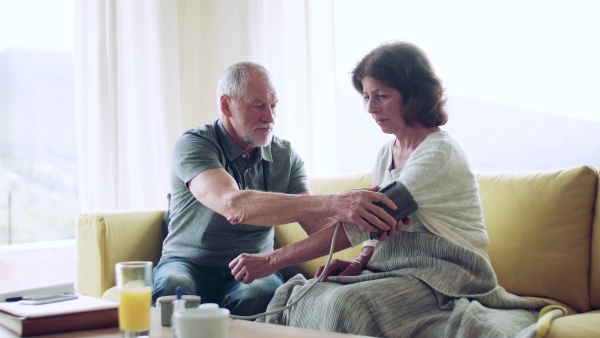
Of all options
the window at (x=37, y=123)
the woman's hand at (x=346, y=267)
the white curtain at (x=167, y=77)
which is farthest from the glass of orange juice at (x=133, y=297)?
the window at (x=37, y=123)

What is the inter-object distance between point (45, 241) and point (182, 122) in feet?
3.28

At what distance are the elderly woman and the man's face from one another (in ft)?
1.23

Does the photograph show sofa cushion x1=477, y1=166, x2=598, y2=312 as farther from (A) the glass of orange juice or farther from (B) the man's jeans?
(A) the glass of orange juice

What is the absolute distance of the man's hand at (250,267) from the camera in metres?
1.78

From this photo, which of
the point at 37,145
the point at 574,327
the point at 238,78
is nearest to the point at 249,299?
the point at 238,78

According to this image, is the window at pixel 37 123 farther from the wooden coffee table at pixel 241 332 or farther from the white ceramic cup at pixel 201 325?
the white ceramic cup at pixel 201 325

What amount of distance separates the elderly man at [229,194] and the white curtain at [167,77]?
91cm

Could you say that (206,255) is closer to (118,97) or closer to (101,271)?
(101,271)

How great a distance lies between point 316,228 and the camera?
7.22 feet

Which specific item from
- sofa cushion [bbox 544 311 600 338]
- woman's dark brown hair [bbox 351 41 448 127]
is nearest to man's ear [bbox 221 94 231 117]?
woman's dark brown hair [bbox 351 41 448 127]

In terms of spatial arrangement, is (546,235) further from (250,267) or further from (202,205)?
(202,205)

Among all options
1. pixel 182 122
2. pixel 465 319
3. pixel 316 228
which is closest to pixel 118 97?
pixel 182 122

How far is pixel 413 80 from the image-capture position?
1836 mm

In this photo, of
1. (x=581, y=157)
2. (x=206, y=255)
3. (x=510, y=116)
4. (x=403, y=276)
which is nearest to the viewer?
(x=403, y=276)
